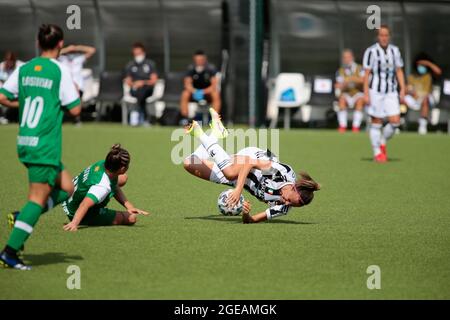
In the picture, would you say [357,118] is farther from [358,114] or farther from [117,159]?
[117,159]

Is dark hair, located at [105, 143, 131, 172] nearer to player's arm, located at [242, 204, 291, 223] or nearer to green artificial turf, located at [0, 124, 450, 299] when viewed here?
green artificial turf, located at [0, 124, 450, 299]

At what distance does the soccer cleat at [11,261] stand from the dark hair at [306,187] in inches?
118

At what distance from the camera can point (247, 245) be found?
8.98 meters

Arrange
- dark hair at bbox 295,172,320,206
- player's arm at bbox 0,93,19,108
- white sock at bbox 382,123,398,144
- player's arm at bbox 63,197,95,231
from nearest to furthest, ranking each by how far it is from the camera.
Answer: player's arm at bbox 0,93,19,108
player's arm at bbox 63,197,95,231
dark hair at bbox 295,172,320,206
white sock at bbox 382,123,398,144

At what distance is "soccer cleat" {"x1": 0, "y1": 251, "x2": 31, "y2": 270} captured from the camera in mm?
7586

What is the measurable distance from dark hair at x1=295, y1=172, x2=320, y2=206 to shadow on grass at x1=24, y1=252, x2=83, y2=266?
2376mm

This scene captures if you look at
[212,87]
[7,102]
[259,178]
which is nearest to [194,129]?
[259,178]

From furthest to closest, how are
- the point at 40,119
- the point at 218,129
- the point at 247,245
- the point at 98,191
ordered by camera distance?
the point at 218,129 → the point at 98,191 → the point at 247,245 → the point at 40,119

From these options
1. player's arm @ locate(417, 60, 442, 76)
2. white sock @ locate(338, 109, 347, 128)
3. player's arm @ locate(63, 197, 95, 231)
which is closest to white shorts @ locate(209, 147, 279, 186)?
player's arm @ locate(63, 197, 95, 231)

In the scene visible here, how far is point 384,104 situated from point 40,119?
34.8 feet

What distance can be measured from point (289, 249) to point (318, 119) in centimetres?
1780

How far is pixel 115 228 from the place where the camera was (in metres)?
9.81

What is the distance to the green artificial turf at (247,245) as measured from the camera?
7250mm

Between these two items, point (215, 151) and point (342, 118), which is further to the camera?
point (342, 118)
